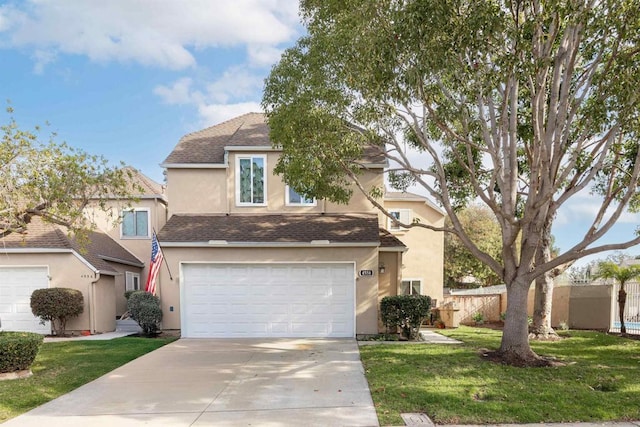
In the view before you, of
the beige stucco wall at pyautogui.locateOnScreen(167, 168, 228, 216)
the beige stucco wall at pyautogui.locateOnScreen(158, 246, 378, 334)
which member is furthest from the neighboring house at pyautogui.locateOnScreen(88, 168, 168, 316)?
the beige stucco wall at pyautogui.locateOnScreen(158, 246, 378, 334)

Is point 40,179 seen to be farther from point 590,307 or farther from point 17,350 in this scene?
point 590,307

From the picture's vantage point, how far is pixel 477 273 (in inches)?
1016

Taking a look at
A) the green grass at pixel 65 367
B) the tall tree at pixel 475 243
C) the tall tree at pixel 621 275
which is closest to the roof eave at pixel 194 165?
the green grass at pixel 65 367

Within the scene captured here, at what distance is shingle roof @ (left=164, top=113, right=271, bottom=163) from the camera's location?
534 inches

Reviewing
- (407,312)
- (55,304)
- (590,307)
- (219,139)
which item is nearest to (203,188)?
(219,139)

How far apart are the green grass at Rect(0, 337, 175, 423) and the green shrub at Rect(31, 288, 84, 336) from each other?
1387mm

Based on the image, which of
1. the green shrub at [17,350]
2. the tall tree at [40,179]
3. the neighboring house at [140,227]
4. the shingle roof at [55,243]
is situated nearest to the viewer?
the green shrub at [17,350]

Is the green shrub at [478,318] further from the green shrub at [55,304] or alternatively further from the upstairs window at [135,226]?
the green shrub at [55,304]

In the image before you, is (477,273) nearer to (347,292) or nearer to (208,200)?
(347,292)

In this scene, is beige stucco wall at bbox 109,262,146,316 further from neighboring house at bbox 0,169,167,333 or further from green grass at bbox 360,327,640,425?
green grass at bbox 360,327,640,425

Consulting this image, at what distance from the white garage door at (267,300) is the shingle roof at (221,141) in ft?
13.2

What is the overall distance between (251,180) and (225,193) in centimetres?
105

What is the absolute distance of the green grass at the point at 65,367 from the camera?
6.17m

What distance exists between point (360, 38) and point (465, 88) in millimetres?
2275
